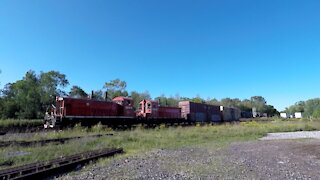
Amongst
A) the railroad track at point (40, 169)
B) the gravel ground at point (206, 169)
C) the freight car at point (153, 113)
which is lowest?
the gravel ground at point (206, 169)

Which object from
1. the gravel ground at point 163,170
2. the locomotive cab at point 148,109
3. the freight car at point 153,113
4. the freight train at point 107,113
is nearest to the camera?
the gravel ground at point 163,170

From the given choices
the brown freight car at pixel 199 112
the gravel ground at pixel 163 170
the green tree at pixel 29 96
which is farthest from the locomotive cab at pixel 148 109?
the green tree at pixel 29 96

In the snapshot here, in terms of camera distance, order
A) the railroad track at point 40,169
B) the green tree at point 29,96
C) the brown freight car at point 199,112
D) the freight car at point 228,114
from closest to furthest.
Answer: the railroad track at point 40,169 → the brown freight car at point 199,112 → the green tree at point 29,96 → the freight car at point 228,114

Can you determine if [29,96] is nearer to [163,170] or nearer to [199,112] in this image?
[199,112]

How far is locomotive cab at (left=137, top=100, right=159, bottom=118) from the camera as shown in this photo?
24125mm

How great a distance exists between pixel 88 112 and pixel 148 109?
28.0 ft

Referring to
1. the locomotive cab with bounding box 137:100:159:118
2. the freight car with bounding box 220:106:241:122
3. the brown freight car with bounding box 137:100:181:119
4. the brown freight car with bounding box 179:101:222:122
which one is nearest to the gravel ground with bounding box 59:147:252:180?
the brown freight car with bounding box 137:100:181:119

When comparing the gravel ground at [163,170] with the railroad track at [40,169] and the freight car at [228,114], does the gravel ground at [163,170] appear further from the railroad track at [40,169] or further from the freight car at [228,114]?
the freight car at [228,114]

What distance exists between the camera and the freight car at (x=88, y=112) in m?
15.9

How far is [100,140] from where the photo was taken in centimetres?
1102

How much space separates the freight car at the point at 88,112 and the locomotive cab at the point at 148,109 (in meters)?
2.79

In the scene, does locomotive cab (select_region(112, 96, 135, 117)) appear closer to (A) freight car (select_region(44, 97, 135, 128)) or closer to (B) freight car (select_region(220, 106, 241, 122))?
(A) freight car (select_region(44, 97, 135, 128))

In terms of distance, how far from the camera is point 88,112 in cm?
1798

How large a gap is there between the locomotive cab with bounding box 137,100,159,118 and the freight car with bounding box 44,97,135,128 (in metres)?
2.79
